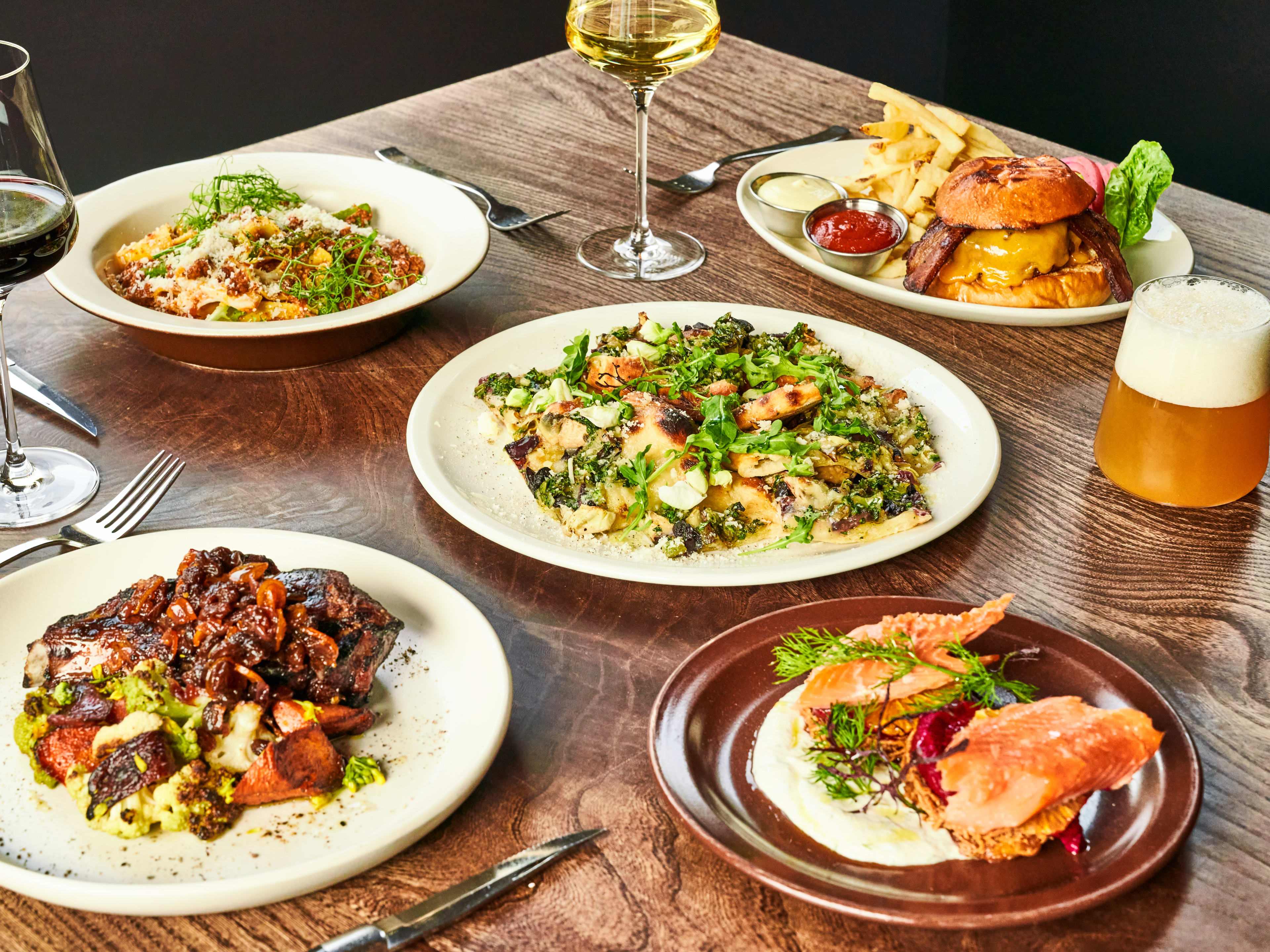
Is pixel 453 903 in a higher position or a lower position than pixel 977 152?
lower

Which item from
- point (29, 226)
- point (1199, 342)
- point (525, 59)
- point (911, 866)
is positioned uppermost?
point (29, 226)

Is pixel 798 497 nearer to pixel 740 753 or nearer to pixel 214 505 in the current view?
Result: pixel 740 753

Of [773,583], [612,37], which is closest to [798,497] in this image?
[773,583]

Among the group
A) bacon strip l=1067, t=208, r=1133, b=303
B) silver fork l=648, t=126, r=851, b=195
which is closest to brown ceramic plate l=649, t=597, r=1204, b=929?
bacon strip l=1067, t=208, r=1133, b=303

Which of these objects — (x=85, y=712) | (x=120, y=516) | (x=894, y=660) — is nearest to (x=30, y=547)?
(x=120, y=516)

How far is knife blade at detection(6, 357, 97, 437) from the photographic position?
2041mm

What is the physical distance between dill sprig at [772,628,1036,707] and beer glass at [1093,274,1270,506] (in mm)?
585

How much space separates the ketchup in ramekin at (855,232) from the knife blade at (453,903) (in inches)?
63.2

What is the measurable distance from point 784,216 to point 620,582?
128 cm

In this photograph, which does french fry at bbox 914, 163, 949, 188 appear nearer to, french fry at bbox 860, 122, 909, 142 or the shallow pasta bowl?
french fry at bbox 860, 122, 909, 142

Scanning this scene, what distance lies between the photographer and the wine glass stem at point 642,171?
244 centimetres

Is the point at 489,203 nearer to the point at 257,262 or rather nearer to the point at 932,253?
the point at 257,262

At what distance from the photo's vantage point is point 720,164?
3.03 metres

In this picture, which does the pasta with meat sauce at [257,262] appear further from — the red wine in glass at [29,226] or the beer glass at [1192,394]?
the beer glass at [1192,394]
